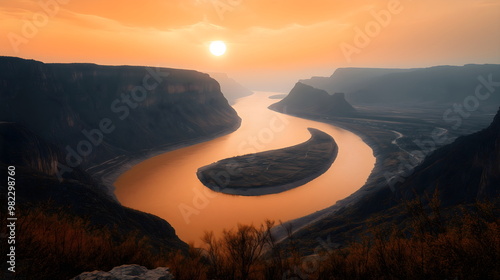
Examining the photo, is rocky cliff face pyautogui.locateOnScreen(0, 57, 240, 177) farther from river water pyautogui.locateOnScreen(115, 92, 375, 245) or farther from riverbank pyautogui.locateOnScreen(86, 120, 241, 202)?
river water pyautogui.locateOnScreen(115, 92, 375, 245)

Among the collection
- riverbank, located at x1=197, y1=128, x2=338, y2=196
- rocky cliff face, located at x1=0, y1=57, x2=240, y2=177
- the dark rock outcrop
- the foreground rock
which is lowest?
the dark rock outcrop

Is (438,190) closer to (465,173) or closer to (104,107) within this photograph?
(465,173)

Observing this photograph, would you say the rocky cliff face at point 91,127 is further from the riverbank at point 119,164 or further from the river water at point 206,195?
the river water at point 206,195

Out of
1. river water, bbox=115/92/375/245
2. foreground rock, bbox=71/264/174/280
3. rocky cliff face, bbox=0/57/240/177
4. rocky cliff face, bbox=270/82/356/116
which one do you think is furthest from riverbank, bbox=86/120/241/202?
rocky cliff face, bbox=270/82/356/116

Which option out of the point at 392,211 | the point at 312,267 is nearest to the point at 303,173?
the point at 392,211

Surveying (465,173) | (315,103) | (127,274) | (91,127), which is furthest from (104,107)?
(315,103)
